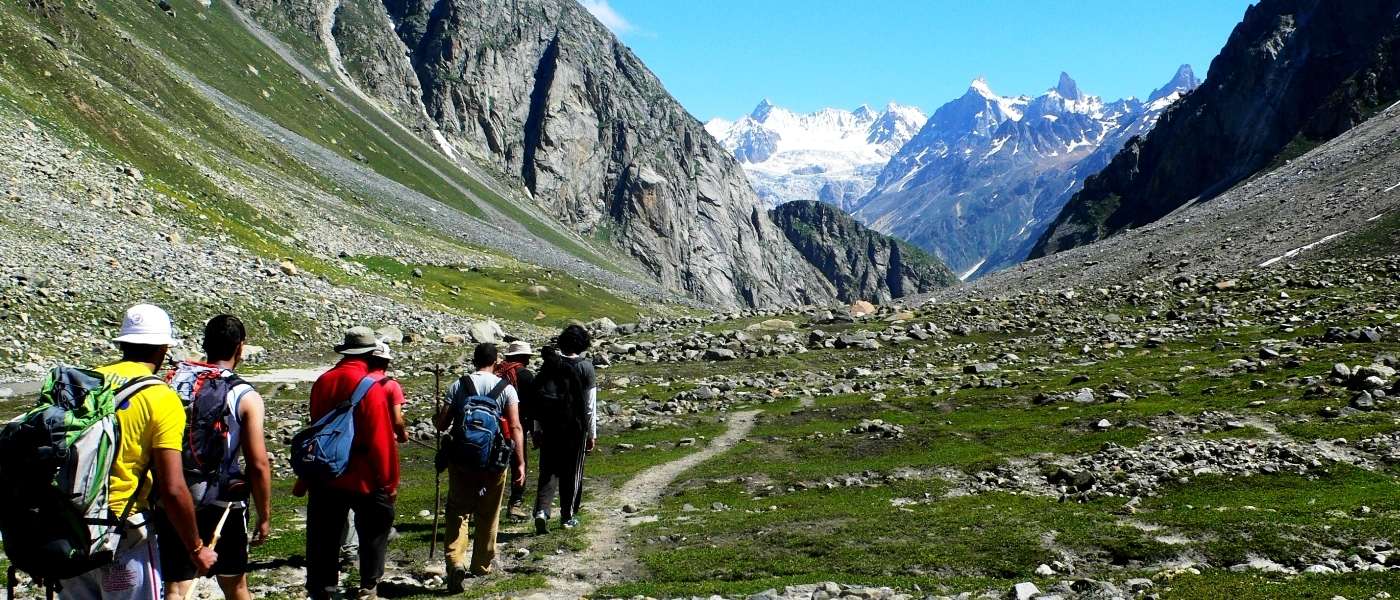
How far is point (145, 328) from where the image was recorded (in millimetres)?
8078

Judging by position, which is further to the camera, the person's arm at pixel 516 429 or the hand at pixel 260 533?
the person's arm at pixel 516 429

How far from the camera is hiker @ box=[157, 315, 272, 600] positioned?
849 centimetres

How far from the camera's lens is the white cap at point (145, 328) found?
804cm

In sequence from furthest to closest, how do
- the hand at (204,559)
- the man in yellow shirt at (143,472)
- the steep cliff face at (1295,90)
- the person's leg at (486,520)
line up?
the steep cliff face at (1295,90) < the person's leg at (486,520) < the hand at (204,559) < the man in yellow shirt at (143,472)

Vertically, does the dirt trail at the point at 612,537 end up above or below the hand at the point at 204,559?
below

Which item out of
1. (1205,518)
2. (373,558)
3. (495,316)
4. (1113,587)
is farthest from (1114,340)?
(495,316)

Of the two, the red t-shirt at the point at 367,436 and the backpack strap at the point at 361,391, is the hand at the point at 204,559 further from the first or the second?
the backpack strap at the point at 361,391

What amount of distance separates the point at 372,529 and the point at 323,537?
597 mm

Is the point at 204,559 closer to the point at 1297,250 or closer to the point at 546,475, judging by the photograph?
the point at 546,475

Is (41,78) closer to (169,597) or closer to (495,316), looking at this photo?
(495,316)

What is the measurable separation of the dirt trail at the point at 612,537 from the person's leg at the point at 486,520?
1.09 m

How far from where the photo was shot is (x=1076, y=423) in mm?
26672

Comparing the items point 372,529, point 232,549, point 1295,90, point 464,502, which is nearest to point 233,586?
point 232,549

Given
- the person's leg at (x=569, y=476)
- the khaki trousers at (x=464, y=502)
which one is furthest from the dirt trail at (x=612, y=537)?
the khaki trousers at (x=464, y=502)
